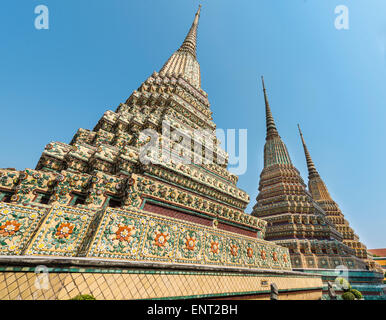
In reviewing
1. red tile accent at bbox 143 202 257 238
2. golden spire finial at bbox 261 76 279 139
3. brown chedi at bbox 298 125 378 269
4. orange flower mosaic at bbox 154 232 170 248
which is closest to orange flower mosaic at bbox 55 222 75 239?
orange flower mosaic at bbox 154 232 170 248

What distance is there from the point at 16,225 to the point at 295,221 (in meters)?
19.2

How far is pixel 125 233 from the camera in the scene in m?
3.87

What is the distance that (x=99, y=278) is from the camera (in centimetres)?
310

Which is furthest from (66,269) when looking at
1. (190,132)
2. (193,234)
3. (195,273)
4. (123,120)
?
(190,132)

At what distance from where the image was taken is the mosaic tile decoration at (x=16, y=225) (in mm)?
3205

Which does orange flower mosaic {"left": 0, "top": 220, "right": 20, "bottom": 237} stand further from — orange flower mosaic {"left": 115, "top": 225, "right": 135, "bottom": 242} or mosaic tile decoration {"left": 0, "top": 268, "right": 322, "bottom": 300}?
orange flower mosaic {"left": 115, "top": 225, "right": 135, "bottom": 242}

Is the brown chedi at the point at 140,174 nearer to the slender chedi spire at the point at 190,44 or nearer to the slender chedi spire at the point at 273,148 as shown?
the slender chedi spire at the point at 190,44

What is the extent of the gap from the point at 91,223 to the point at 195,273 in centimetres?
245

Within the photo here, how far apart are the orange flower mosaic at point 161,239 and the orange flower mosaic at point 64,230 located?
5.45 feet

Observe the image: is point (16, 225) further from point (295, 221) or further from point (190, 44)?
point (190, 44)

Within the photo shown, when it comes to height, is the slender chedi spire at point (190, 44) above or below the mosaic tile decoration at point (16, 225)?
above

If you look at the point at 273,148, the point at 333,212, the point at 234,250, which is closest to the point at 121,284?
the point at 234,250

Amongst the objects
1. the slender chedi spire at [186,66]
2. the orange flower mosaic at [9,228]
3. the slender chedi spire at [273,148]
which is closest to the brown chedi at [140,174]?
the orange flower mosaic at [9,228]
